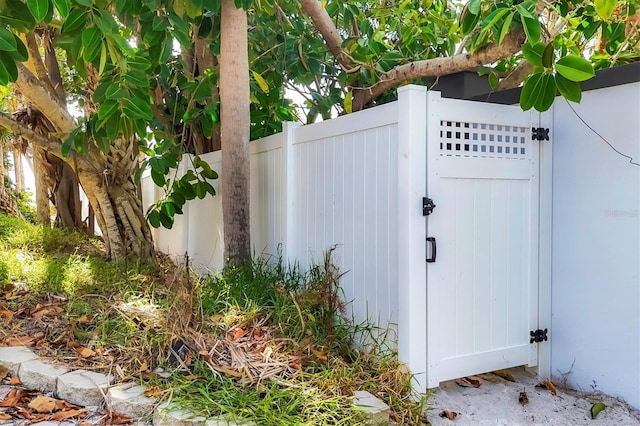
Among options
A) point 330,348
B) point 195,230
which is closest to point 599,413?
point 330,348

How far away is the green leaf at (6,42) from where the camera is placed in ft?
8.13

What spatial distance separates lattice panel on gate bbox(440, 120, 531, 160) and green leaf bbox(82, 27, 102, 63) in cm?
189

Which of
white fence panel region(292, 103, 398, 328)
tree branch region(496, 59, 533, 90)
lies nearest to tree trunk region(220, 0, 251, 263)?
white fence panel region(292, 103, 398, 328)

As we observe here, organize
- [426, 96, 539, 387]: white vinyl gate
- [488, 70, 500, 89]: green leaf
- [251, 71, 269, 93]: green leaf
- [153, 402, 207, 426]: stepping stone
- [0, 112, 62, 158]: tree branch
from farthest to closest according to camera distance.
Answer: [0, 112, 62, 158]: tree branch → [251, 71, 269, 93]: green leaf → [488, 70, 500, 89]: green leaf → [426, 96, 539, 387]: white vinyl gate → [153, 402, 207, 426]: stepping stone

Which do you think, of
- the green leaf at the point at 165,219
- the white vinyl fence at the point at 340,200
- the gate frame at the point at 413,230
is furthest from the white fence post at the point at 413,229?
the green leaf at the point at 165,219

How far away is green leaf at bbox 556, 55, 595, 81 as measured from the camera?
2496 millimetres

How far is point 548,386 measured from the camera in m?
3.15

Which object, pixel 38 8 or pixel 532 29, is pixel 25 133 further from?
pixel 532 29

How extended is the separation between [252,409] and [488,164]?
1.88 metres

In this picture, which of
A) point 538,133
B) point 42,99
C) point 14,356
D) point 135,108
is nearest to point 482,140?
point 538,133

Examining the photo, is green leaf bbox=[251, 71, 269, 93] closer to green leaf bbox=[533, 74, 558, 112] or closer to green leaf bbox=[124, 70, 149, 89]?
green leaf bbox=[124, 70, 149, 89]

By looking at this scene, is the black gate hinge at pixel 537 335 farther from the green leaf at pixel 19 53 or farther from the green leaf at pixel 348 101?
the green leaf at pixel 19 53

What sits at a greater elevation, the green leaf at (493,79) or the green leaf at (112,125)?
the green leaf at (493,79)

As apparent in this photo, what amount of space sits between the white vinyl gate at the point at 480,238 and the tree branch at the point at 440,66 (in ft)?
1.15
